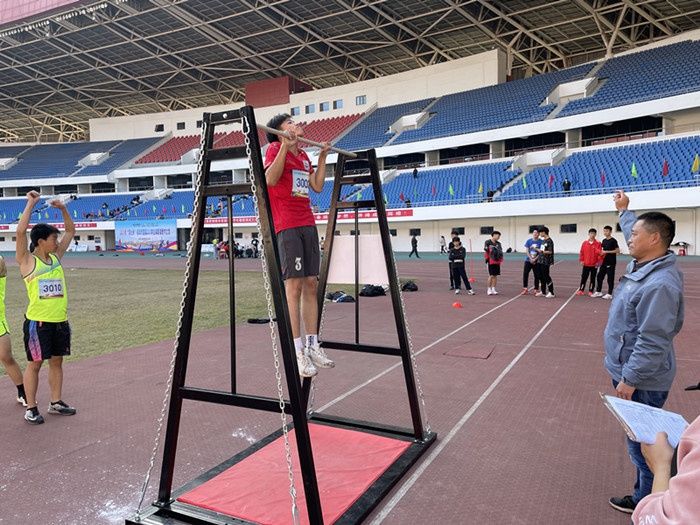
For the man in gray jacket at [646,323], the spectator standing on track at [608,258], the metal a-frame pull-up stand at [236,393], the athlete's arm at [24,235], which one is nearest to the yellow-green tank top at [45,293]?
the athlete's arm at [24,235]

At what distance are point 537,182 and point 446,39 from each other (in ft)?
49.4

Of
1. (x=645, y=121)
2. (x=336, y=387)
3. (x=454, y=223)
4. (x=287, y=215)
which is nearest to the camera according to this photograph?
(x=287, y=215)

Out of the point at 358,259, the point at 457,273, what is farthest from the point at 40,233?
the point at 457,273

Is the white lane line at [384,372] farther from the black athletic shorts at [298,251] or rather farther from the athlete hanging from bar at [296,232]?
the black athletic shorts at [298,251]

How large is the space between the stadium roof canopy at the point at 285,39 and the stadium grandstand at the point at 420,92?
17 cm

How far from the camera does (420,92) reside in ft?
145

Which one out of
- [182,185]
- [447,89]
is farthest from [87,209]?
[447,89]

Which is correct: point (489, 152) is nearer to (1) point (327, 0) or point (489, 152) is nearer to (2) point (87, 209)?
(1) point (327, 0)

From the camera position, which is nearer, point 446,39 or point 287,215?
point 287,215

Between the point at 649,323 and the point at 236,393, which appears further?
the point at 236,393

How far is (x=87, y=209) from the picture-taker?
53.2 meters

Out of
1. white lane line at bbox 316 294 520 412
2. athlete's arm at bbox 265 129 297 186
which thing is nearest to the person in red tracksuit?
white lane line at bbox 316 294 520 412

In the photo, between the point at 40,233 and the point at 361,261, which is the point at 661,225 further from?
the point at 40,233

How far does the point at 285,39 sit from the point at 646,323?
40959mm
